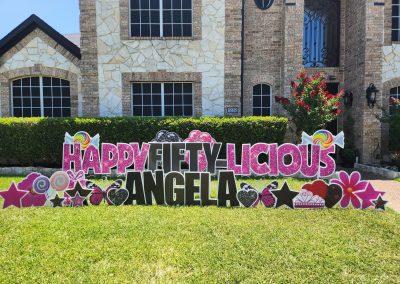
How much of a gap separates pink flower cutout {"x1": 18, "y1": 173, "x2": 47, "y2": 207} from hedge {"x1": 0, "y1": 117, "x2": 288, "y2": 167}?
14.9ft

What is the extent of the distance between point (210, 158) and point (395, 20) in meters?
9.82

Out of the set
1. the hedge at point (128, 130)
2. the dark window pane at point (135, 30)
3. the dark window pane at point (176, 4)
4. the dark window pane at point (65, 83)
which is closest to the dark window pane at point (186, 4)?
the dark window pane at point (176, 4)

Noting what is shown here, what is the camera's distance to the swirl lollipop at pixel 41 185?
6434 mm

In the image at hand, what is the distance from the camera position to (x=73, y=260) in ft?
14.1

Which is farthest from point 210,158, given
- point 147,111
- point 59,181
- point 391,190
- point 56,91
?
point 56,91

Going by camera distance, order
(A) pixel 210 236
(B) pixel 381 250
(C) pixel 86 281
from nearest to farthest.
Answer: (C) pixel 86 281, (B) pixel 381 250, (A) pixel 210 236

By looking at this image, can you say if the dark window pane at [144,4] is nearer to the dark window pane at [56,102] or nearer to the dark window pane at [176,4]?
the dark window pane at [176,4]

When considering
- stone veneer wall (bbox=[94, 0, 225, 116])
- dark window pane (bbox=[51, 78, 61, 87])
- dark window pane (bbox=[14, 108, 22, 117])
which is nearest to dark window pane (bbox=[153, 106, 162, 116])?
stone veneer wall (bbox=[94, 0, 225, 116])

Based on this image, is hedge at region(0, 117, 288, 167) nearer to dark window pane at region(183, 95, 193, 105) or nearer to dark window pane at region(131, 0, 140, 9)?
dark window pane at region(183, 95, 193, 105)

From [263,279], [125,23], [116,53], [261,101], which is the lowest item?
[263,279]

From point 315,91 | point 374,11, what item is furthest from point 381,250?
point 374,11

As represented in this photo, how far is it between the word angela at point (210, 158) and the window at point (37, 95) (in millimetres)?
5562

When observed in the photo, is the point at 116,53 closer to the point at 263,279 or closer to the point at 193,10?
the point at 193,10

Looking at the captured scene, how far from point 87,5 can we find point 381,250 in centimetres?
1159
